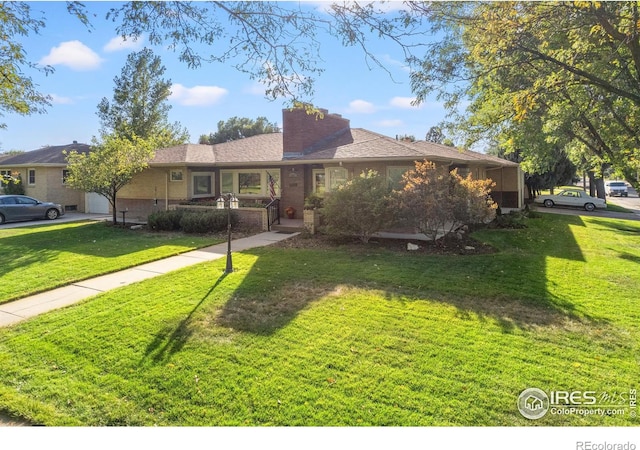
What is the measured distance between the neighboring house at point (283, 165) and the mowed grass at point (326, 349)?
7777 mm

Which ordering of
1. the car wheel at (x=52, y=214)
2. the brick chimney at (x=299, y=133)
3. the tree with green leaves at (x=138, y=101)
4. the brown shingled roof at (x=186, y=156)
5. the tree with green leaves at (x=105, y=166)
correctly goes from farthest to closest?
the tree with green leaves at (x=138, y=101)
the car wheel at (x=52, y=214)
the brown shingled roof at (x=186, y=156)
the brick chimney at (x=299, y=133)
the tree with green leaves at (x=105, y=166)

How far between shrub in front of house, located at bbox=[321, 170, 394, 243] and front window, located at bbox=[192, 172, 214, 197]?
946cm

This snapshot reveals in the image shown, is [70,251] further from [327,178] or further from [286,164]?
[327,178]

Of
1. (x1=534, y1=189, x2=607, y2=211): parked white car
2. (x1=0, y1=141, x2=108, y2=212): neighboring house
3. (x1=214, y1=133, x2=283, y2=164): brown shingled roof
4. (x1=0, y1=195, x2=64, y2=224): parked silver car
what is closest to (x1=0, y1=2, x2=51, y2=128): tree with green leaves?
(x1=214, y1=133, x2=283, y2=164): brown shingled roof

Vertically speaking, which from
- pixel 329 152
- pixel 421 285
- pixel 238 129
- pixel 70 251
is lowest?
pixel 421 285

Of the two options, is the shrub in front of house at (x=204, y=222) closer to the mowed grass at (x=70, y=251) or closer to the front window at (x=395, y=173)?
the mowed grass at (x=70, y=251)

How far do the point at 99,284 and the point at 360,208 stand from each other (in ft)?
22.6

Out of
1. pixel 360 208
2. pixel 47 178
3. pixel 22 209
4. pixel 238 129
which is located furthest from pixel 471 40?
pixel 238 129

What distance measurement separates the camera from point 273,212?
15977mm

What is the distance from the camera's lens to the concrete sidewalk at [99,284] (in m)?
6.51

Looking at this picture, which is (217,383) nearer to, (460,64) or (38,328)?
(38,328)
